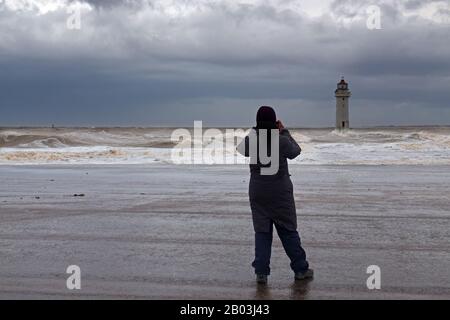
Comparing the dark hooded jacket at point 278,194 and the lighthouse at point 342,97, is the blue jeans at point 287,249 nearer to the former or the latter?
the dark hooded jacket at point 278,194

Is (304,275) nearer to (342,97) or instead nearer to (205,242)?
(205,242)

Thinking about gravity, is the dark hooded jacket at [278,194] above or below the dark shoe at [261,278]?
above

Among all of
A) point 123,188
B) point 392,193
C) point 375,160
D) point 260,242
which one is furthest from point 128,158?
point 260,242

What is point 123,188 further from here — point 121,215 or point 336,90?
point 336,90

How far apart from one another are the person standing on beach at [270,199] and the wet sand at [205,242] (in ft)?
0.77

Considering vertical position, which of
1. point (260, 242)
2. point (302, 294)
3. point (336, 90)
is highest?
point (336, 90)

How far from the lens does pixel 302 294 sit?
6.32 meters

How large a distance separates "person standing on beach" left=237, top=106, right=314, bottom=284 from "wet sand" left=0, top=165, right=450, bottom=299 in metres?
0.23

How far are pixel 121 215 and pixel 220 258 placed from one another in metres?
4.28

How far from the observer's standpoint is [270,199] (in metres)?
6.85

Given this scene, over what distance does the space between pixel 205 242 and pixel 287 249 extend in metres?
2.23

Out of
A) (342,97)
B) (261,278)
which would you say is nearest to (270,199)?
(261,278)

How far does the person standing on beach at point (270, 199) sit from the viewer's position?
6.82m

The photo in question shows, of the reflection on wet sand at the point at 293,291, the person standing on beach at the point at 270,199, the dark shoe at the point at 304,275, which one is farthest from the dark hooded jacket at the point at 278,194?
the reflection on wet sand at the point at 293,291
